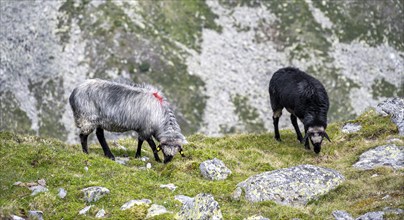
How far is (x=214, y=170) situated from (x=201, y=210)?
226 inches

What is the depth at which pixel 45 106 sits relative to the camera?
61.4 metres

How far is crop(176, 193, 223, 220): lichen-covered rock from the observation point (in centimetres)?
1263

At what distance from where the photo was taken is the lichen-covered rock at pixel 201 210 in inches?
497

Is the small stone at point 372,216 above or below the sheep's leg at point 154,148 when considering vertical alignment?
above

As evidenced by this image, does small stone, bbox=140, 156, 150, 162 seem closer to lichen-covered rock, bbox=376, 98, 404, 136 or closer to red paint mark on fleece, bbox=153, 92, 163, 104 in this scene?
red paint mark on fleece, bbox=153, 92, 163, 104

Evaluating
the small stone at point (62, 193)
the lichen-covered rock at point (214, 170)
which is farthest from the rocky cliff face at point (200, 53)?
the small stone at point (62, 193)

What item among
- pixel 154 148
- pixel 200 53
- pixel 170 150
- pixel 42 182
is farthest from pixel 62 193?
pixel 200 53

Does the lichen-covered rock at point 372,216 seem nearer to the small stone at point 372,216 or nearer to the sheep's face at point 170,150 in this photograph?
the small stone at point 372,216

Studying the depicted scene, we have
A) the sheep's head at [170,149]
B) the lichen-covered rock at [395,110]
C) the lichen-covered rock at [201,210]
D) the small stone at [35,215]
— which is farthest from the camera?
the lichen-covered rock at [395,110]

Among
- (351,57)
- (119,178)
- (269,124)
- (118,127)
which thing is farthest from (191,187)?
(351,57)

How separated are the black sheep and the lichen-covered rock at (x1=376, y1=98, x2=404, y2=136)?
3.24 m

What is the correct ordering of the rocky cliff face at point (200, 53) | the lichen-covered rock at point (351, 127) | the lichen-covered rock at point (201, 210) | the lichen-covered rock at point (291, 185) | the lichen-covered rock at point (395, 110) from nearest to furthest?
the lichen-covered rock at point (201, 210) < the lichen-covered rock at point (291, 185) < the lichen-covered rock at point (395, 110) < the lichen-covered rock at point (351, 127) < the rocky cliff face at point (200, 53)

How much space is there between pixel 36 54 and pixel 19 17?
597 cm

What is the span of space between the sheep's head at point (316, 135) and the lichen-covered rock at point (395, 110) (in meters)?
3.38
